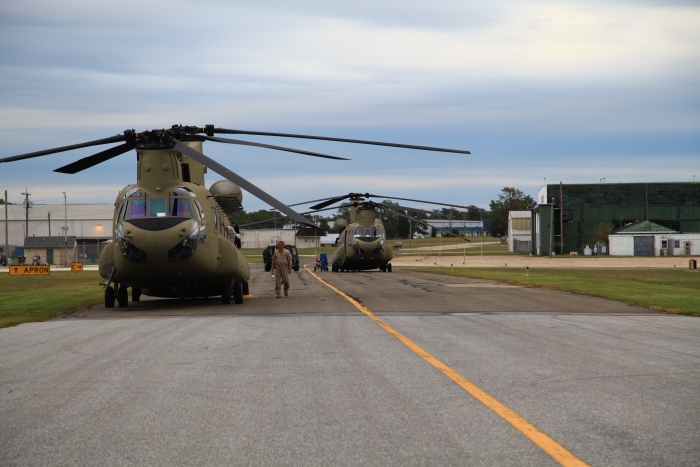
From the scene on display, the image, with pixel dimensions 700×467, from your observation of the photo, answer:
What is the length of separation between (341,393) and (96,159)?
44.4ft

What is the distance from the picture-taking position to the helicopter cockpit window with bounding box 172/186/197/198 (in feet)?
60.9

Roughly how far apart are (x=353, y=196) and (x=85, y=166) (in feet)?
96.6

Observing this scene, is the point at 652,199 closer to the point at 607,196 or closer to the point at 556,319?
the point at 607,196

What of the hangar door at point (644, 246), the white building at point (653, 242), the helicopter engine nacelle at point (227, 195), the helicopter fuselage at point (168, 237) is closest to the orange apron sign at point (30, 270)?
the helicopter engine nacelle at point (227, 195)

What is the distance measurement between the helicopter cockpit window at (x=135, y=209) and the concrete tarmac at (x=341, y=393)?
5.09 meters

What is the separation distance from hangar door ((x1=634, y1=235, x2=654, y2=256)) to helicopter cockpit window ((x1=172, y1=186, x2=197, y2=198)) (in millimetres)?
71994

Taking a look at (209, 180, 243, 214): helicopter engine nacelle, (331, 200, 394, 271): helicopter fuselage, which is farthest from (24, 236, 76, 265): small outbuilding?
(209, 180, 243, 214): helicopter engine nacelle

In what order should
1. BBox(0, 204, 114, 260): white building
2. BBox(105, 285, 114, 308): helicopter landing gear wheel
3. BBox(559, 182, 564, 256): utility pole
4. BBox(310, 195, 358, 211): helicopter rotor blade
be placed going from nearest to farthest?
1. BBox(105, 285, 114, 308): helicopter landing gear wheel
2. BBox(310, 195, 358, 211): helicopter rotor blade
3. BBox(559, 182, 564, 256): utility pole
4. BBox(0, 204, 114, 260): white building

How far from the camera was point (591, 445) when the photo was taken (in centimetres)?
499

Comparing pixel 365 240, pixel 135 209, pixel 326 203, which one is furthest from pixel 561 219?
pixel 135 209

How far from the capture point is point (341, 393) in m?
6.88

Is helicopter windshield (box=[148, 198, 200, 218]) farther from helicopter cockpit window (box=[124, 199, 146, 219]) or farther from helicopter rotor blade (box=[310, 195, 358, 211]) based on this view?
helicopter rotor blade (box=[310, 195, 358, 211])

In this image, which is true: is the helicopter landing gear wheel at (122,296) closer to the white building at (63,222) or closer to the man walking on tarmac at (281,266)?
the man walking on tarmac at (281,266)

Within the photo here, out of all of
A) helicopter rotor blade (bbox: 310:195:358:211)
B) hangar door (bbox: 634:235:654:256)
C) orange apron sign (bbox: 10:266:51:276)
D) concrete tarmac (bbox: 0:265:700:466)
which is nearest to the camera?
concrete tarmac (bbox: 0:265:700:466)
